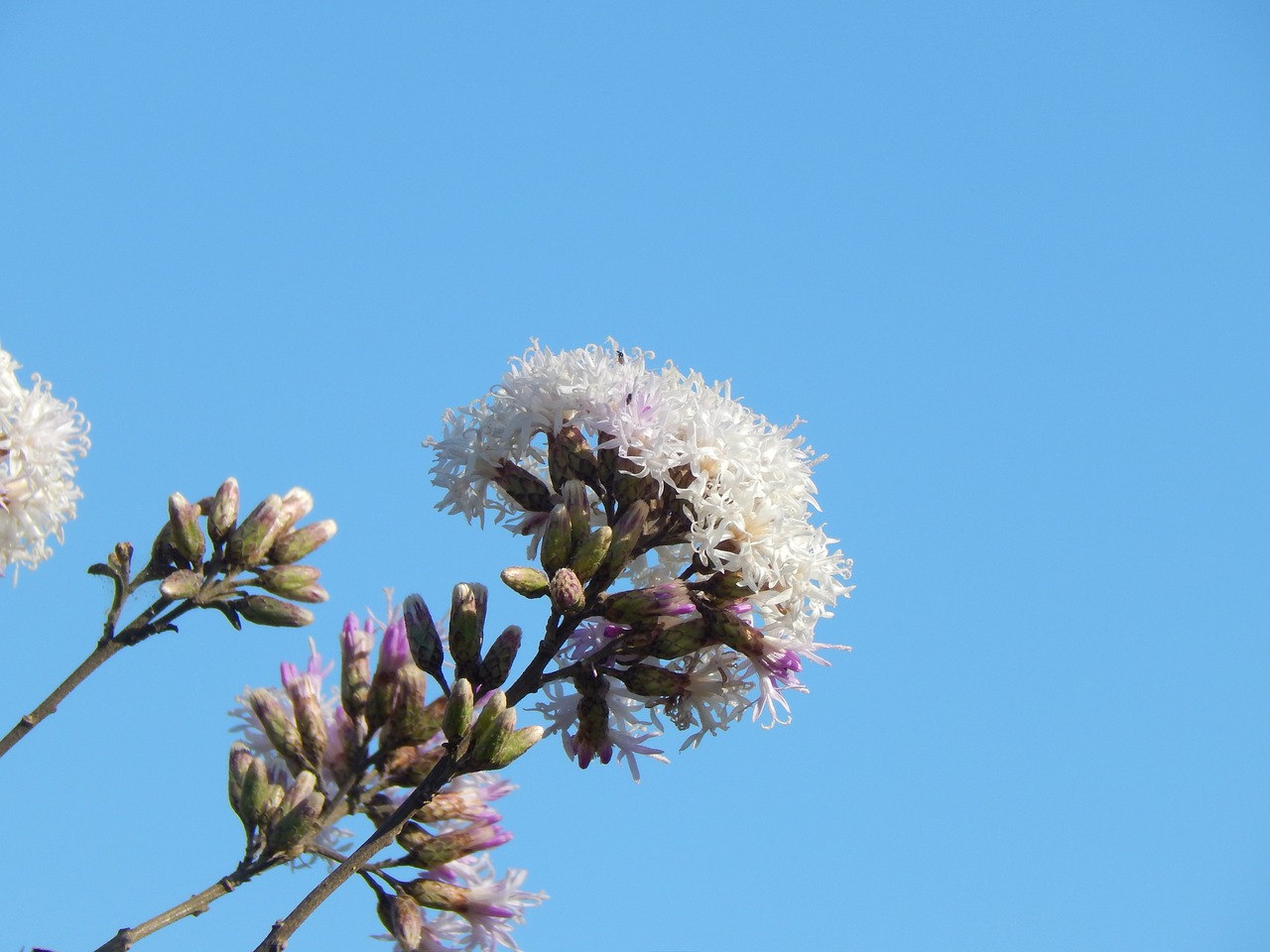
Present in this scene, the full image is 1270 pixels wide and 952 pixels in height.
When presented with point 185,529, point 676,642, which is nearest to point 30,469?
point 185,529

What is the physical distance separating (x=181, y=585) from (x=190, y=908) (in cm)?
89

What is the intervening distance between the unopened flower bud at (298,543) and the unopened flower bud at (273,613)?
8.6 inches

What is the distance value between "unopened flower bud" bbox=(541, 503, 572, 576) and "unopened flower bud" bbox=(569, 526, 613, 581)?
2.1 inches

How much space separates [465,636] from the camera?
12.4ft

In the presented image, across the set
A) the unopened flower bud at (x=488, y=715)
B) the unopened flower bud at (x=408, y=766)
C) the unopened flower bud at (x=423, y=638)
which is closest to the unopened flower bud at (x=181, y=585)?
the unopened flower bud at (x=423, y=638)

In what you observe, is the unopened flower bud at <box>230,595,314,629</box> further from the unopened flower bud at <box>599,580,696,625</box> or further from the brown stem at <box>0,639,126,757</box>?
the unopened flower bud at <box>599,580,696,625</box>

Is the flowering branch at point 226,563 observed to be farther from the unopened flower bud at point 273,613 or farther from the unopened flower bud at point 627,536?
the unopened flower bud at point 627,536

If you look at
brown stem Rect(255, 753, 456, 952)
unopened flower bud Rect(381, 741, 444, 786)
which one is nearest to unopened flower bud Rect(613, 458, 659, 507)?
unopened flower bud Rect(381, 741, 444, 786)

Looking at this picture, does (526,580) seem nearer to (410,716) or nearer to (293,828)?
(410,716)

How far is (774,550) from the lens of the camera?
12.7 ft

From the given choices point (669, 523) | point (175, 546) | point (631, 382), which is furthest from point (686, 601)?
point (175, 546)

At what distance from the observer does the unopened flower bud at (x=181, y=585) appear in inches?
Result: 142

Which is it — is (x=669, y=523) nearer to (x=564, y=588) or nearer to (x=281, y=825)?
(x=564, y=588)

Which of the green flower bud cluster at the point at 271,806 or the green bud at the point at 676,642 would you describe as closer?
the green flower bud cluster at the point at 271,806
